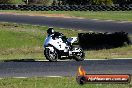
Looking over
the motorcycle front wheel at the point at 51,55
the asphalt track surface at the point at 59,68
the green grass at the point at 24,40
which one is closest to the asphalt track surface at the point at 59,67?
the asphalt track surface at the point at 59,68

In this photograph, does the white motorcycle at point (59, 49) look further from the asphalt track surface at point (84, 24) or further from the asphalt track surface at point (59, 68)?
the asphalt track surface at point (84, 24)

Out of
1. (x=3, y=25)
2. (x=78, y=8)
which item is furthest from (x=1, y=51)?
(x=78, y=8)

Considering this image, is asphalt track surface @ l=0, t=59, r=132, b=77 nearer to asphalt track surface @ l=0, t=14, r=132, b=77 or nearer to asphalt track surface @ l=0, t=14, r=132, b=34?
asphalt track surface @ l=0, t=14, r=132, b=77

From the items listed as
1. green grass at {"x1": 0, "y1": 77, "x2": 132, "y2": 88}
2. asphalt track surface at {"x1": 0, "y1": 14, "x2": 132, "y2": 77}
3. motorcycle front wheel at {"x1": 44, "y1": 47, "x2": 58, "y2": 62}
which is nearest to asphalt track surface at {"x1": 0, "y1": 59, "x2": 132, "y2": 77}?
asphalt track surface at {"x1": 0, "y1": 14, "x2": 132, "y2": 77}

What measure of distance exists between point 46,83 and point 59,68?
9.75ft

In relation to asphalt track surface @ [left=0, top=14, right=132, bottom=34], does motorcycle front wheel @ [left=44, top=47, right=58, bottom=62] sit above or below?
above

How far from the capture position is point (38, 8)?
5412 cm

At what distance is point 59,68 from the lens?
14.6m

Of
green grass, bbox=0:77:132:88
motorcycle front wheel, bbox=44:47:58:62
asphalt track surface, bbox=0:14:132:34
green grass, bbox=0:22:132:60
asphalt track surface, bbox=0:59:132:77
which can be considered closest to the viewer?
green grass, bbox=0:77:132:88

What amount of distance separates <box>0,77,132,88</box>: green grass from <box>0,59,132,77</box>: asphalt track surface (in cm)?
106

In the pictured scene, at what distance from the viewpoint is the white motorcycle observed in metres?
17.1

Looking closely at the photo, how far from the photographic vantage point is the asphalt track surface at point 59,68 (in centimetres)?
1353

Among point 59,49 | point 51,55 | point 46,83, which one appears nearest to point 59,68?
point 51,55

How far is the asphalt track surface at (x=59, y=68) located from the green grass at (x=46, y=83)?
41.9 inches
